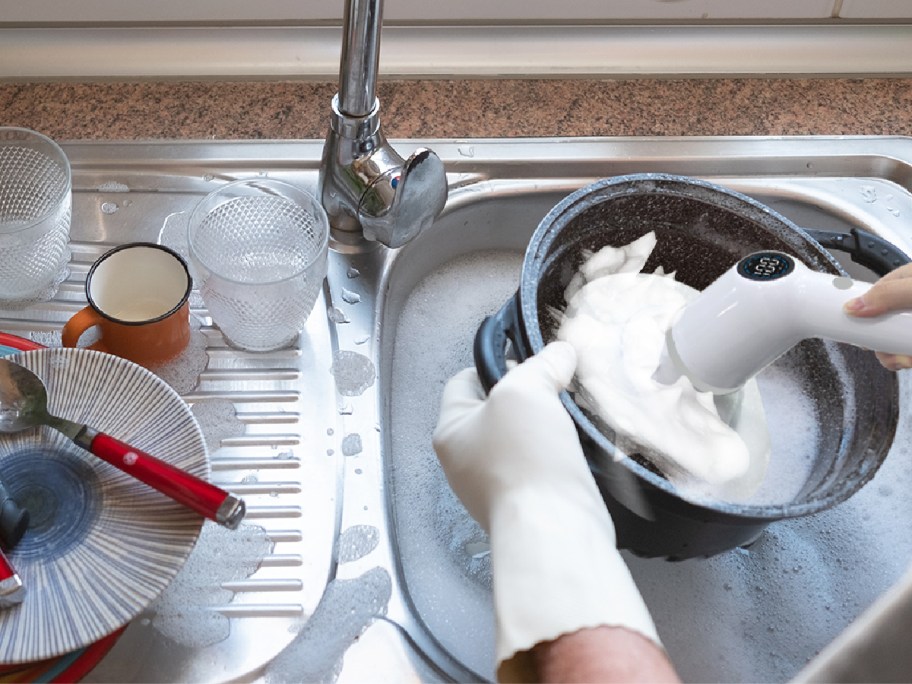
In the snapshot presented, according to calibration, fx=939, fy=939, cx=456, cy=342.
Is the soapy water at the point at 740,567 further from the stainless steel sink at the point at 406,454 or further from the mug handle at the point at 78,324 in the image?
the mug handle at the point at 78,324

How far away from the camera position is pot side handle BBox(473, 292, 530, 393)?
60cm

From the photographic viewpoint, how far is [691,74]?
2.88ft

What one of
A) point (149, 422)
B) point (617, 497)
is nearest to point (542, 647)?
point (617, 497)

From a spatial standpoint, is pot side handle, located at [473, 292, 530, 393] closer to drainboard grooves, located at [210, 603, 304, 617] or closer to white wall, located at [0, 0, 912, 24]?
drainboard grooves, located at [210, 603, 304, 617]

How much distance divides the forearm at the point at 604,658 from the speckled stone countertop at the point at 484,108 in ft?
1.59

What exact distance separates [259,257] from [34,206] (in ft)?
0.56

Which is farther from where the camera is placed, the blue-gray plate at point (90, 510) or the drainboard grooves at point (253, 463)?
the drainboard grooves at point (253, 463)

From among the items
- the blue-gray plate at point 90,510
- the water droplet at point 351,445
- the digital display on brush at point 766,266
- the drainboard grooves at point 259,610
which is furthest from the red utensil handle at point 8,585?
the digital display on brush at point 766,266

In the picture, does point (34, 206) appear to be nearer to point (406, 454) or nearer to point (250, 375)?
point (250, 375)

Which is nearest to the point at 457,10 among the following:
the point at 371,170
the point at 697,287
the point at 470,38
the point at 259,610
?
the point at 470,38

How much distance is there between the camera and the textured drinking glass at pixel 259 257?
0.65 metres

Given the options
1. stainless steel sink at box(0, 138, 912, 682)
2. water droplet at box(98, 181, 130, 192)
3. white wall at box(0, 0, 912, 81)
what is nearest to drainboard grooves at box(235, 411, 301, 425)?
stainless steel sink at box(0, 138, 912, 682)

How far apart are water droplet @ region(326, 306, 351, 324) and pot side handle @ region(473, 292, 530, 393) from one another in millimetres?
141

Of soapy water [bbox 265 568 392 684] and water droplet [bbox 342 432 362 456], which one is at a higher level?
water droplet [bbox 342 432 362 456]
